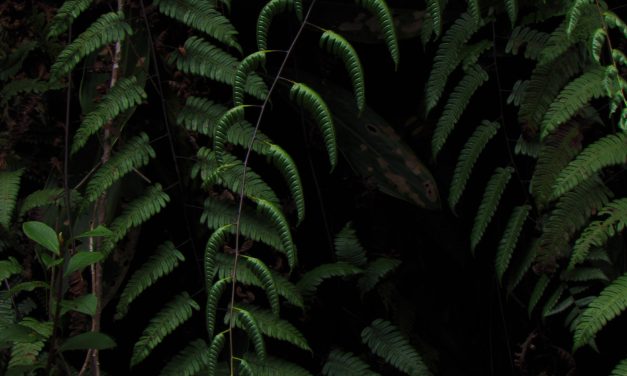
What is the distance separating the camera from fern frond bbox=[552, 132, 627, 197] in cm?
134

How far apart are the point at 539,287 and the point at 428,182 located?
0.32 metres

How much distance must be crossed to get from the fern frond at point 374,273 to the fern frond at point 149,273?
37 centimetres

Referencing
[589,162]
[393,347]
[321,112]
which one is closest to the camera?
[321,112]

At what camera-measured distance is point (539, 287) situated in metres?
1.44

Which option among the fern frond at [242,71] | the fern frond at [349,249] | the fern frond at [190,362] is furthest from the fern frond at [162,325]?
the fern frond at [242,71]

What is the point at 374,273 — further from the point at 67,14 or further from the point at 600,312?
the point at 67,14

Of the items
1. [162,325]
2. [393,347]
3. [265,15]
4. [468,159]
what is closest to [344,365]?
[393,347]

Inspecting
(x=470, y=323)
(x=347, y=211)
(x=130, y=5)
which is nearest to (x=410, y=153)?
(x=347, y=211)

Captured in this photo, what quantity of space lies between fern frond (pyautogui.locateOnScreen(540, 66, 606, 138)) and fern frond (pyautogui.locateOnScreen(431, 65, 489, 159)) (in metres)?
0.18

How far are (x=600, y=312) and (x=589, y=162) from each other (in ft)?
0.89

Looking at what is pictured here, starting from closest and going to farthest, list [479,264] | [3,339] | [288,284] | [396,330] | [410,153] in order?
[3,339] → [288,284] → [396,330] → [410,153] → [479,264]

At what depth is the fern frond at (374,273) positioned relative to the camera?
1521 millimetres

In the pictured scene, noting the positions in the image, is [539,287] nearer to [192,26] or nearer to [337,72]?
[337,72]

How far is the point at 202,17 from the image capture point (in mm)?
1454
